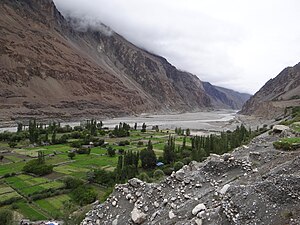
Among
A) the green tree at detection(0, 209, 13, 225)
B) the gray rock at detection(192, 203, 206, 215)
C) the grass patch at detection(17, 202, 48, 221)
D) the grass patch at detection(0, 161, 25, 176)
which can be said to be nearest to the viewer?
the gray rock at detection(192, 203, 206, 215)

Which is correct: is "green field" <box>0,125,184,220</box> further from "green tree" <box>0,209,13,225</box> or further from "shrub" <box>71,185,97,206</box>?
"green tree" <box>0,209,13,225</box>

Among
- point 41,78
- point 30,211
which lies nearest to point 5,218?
point 30,211

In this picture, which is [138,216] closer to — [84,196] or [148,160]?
[84,196]

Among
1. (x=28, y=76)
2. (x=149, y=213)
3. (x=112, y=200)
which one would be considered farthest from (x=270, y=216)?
(x=28, y=76)

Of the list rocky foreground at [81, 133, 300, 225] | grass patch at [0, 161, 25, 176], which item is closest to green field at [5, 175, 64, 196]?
grass patch at [0, 161, 25, 176]

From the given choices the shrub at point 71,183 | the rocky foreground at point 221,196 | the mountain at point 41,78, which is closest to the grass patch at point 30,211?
the shrub at point 71,183

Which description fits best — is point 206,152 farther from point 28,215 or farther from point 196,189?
point 196,189

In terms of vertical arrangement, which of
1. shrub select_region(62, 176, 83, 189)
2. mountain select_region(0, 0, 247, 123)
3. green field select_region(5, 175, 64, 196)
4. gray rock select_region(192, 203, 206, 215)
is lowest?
green field select_region(5, 175, 64, 196)

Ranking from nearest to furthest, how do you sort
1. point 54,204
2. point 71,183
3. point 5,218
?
point 5,218 → point 54,204 → point 71,183
